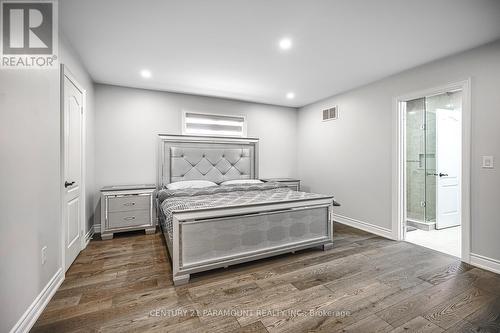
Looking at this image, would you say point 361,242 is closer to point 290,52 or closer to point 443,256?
point 443,256

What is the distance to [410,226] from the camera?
4.04 metres

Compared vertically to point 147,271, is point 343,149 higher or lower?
higher

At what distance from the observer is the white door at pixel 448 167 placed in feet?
12.6

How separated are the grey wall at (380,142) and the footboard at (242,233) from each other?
3.95 ft

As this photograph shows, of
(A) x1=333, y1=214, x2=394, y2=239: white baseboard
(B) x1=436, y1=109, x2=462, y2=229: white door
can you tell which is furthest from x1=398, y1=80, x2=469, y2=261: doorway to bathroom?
(A) x1=333, y1=214, x2=394, y2=239: white baseboard

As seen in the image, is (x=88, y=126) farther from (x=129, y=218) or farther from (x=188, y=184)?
(x=188, y=184)

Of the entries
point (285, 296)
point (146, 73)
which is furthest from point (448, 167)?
point (146, 73)

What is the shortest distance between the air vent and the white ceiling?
807mm

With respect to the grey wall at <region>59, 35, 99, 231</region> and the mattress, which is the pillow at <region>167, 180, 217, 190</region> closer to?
the mattress

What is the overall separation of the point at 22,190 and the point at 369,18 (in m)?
2.98

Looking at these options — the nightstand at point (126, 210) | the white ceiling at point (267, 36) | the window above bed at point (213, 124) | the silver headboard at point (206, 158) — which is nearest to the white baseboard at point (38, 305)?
the nightstand at point (126, 210)

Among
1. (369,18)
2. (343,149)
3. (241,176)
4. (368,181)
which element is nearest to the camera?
(369,18)

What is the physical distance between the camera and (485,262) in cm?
235

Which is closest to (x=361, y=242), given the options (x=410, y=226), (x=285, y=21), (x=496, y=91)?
(x=410, y=226)
